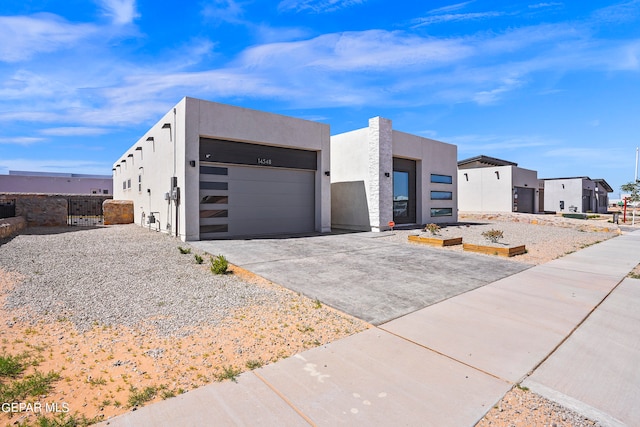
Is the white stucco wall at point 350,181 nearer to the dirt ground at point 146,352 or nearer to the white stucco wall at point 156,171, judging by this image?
the white stucco wall at point 156,171

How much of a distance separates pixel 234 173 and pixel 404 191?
10.8 metres

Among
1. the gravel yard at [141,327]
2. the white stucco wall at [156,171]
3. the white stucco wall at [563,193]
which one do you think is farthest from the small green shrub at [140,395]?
the white stucco wall at [563,193]

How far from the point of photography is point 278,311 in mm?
4910

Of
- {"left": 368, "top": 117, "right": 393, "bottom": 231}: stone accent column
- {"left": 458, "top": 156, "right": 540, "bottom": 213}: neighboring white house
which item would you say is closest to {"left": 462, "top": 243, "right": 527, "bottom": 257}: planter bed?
{"left": 368, "top": 117, "right": 393, "bottom": 231}: stone accent column

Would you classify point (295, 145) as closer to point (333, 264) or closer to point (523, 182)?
point (333, 264)

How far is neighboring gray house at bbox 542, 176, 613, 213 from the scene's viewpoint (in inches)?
1497

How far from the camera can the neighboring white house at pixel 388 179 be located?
16984 mm

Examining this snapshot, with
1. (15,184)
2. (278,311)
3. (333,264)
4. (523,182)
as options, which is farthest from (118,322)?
(15,184)

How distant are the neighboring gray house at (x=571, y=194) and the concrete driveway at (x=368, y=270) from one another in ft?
125

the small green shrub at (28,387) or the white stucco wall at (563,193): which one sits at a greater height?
the white stucco wall at (563,193)

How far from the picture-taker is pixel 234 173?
13703mm

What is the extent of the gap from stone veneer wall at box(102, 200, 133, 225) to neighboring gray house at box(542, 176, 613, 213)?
46379 mm

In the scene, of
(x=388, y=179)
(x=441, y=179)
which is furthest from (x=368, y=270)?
(x=441, y=179)

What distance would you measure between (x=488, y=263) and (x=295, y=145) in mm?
9762
